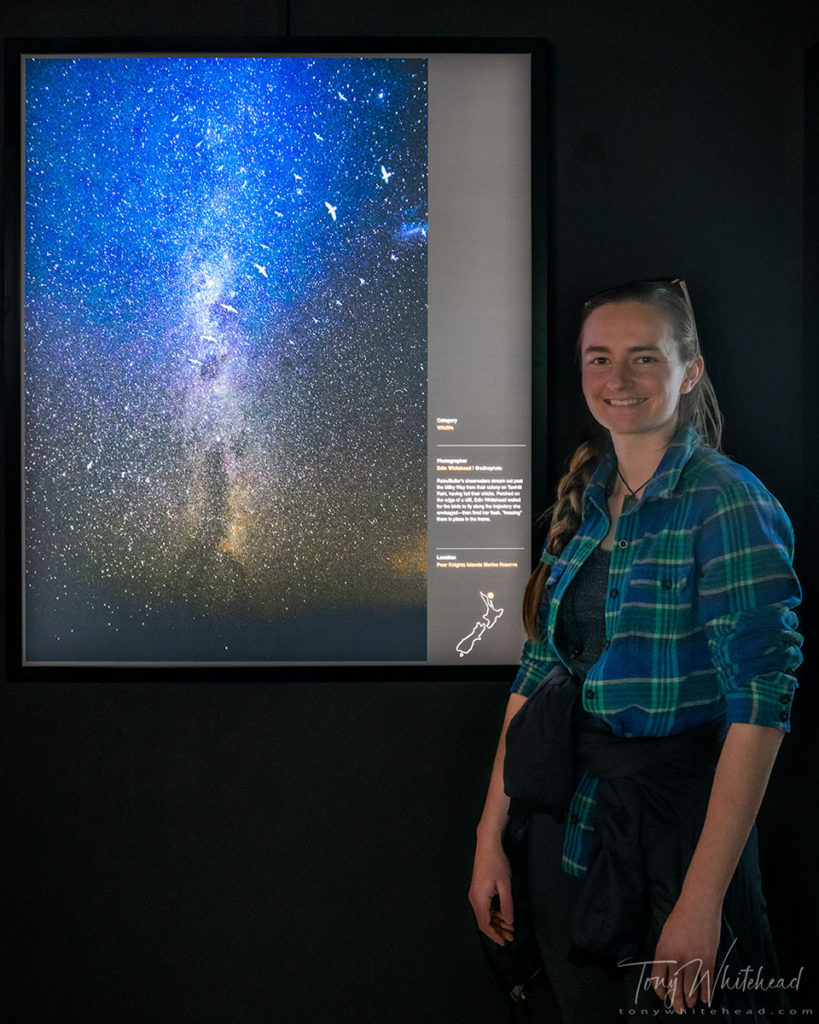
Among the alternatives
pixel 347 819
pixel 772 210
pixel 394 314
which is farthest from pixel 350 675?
pixel 772 210

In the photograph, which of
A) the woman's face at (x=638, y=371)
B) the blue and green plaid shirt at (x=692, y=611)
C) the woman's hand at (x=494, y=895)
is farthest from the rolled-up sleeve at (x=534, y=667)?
the woman's face at (x=638, y=371)

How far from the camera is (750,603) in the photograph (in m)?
1.09

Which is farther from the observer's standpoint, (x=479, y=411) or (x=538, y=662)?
(x=479, y=411)

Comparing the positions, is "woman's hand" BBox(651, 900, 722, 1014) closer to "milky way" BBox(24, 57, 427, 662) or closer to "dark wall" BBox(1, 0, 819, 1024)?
"dark wall" BBox(1, 0, 819, 1024)

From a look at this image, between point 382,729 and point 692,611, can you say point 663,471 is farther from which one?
point 382,729

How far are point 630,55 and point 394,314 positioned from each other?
2.58 ft

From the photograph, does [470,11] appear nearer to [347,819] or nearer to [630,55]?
[630,55]

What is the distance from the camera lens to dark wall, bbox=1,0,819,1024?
174 cm

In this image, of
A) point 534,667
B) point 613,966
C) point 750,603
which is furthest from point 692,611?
point 613,966

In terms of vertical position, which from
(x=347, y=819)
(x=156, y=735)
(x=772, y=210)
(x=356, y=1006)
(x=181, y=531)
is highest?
(x=772, y=210)

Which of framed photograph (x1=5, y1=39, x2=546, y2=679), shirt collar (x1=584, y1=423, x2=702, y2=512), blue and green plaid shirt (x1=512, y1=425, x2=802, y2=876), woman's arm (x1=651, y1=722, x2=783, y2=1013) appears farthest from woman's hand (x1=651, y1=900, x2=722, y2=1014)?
framed photograph (x1=5, y1=39, x2=546, y2=679)

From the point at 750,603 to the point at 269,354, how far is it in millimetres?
1119

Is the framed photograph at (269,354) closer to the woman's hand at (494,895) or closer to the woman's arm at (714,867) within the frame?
the woman's hand at (494,895)

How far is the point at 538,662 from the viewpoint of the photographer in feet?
4.63
